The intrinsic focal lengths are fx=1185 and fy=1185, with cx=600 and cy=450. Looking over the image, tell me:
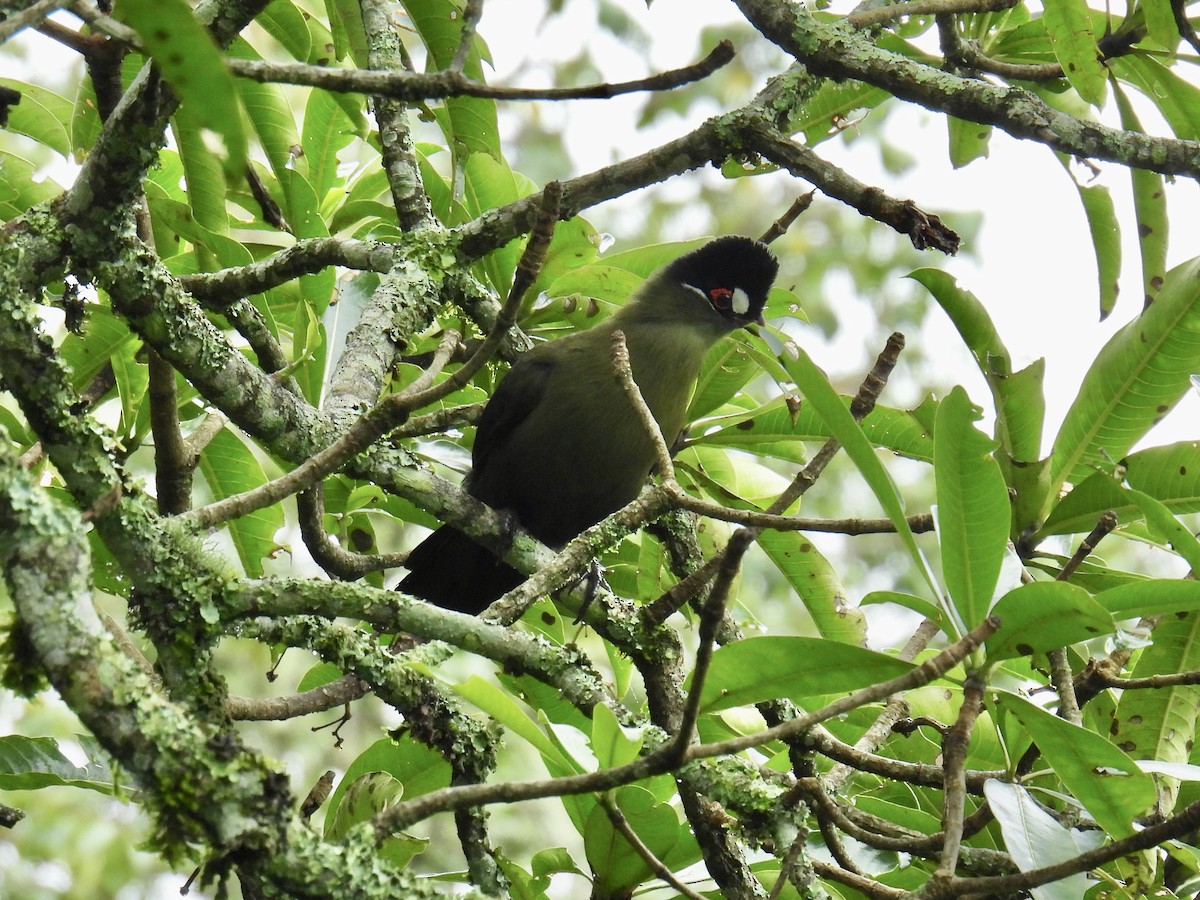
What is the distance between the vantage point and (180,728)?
1.44 m

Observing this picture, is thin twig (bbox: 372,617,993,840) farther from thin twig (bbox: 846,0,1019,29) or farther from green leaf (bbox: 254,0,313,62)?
green leaf (bbox: 254,0,313,62)

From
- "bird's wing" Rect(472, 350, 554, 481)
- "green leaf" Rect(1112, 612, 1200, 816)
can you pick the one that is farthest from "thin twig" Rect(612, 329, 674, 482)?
"bird's wing" Rect(472, 350, 554, 481)

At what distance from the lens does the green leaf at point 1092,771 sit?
6.83 ft

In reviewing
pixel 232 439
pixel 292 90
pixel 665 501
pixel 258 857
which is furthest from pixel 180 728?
pixel 292 90

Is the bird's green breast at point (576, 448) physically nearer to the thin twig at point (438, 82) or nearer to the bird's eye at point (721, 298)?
the bird's eye at point (721, 298)

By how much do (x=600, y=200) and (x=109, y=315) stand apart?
136 cm

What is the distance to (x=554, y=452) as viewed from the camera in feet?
13.9

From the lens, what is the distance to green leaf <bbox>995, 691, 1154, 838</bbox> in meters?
2.08

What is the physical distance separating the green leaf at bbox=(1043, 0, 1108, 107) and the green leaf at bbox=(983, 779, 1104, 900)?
Result: 1.86 metres

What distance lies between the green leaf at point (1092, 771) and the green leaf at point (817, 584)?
1.10 metres

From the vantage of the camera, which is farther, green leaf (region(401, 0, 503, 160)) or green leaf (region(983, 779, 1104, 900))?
green leaf (region(401, 0, 503, 160))

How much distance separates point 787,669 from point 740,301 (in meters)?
2.80

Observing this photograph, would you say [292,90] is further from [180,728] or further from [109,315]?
[180,728]

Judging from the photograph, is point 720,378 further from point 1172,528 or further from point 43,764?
point 43,764
